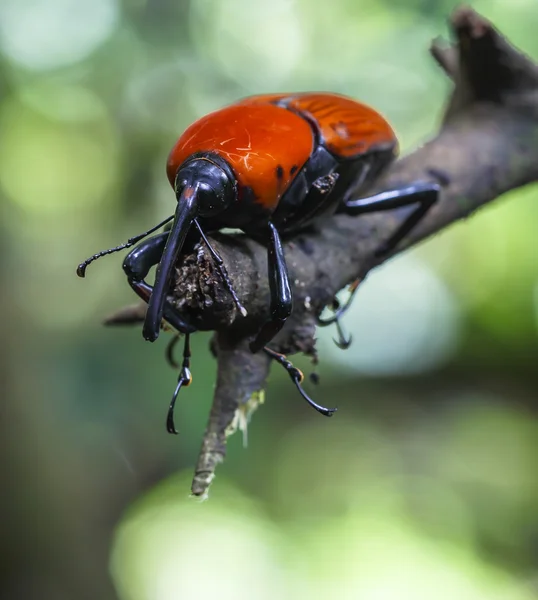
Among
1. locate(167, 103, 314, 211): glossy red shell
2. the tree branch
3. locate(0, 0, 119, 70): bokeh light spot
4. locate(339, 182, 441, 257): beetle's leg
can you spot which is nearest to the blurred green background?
locate(0, 0, 119, 70): bokeh light spot

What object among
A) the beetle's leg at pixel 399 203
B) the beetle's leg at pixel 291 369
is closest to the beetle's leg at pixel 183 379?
the beetle's leg at pixel 291 369

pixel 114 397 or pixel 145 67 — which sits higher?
pixel 145 67

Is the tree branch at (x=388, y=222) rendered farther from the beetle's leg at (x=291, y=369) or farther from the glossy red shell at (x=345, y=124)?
the glossy red shell at (x=345, y=124)

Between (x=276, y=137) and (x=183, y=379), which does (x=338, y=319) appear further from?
(x=183, y=379)

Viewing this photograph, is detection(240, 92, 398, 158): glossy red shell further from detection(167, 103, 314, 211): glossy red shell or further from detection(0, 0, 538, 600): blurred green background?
detection(0, 0, 538, 600): blurred green background

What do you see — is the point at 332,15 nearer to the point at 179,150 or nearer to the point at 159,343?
the point at 159,343

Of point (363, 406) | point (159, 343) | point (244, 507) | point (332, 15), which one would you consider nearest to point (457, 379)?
point (363, 406)
